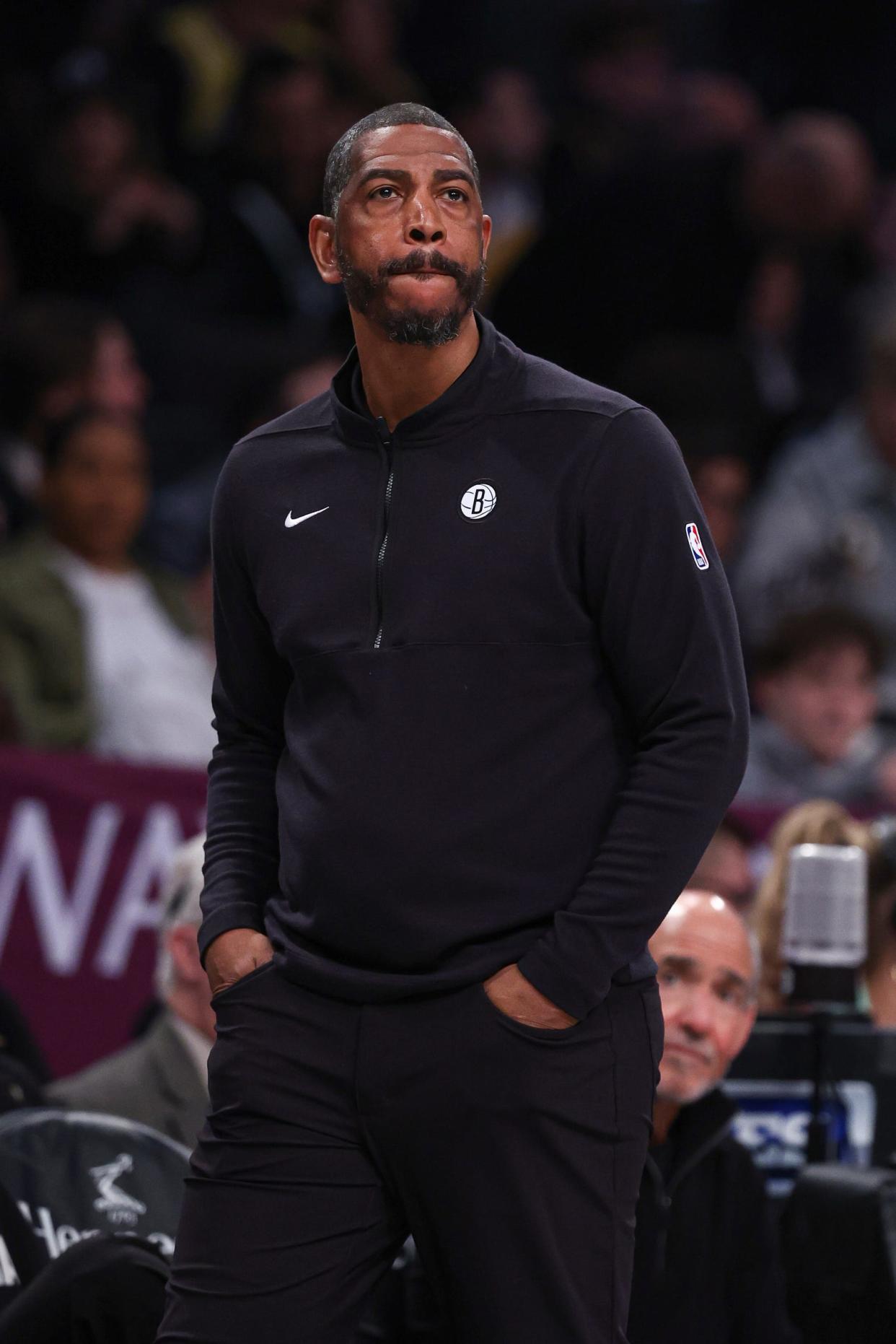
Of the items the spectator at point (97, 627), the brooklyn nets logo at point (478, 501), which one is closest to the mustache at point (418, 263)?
the brooklyn nets logo at point (478, 501)

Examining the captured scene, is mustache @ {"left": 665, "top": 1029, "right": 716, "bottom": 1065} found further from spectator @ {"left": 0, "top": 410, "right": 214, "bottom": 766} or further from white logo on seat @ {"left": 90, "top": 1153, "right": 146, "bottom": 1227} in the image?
spectator @ {"left": 0, "top": 410, "right": 214, "bottom": 766}

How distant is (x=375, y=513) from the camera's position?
2348 mm

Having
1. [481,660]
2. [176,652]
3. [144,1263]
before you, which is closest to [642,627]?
[481,660]

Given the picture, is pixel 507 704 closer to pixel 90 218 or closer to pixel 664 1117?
pixel 664 1117

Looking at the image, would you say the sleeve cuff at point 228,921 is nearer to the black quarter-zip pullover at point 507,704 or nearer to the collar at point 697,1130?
the black quarter-zip pullover at point 507,704

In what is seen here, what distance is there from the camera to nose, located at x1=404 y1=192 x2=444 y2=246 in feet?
7.62

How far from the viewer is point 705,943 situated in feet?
11.7

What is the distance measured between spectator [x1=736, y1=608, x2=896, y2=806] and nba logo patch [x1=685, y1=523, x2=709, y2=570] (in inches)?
160

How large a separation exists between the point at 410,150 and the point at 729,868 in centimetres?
311

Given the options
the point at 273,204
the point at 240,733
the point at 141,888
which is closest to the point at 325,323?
the point at 273,204

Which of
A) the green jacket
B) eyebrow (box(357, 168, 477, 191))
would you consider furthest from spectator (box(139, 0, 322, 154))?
eyebrow (box(357, 168, 477, 191))

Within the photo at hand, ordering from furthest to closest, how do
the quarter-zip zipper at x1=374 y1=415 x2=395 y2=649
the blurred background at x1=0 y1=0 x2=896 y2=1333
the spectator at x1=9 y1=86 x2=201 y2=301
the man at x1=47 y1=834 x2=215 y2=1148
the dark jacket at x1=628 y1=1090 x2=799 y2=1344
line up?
the spectator at x1=9 y1=86 x2=201 y2=301
the blurred background at x1=0 y1=0 x2=896 y2=1333
the man at x1=47 y1=834 x2=215 y2=1148
the dark jacket at x1=628 y1=1090 x2=799 y2=1344
the quarter-zip zipper at x1=374 y1=415 x2=395 y2=649

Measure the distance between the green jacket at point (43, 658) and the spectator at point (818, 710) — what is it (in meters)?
1.98

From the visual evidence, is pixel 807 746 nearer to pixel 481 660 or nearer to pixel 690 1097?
pixel 690 1097
